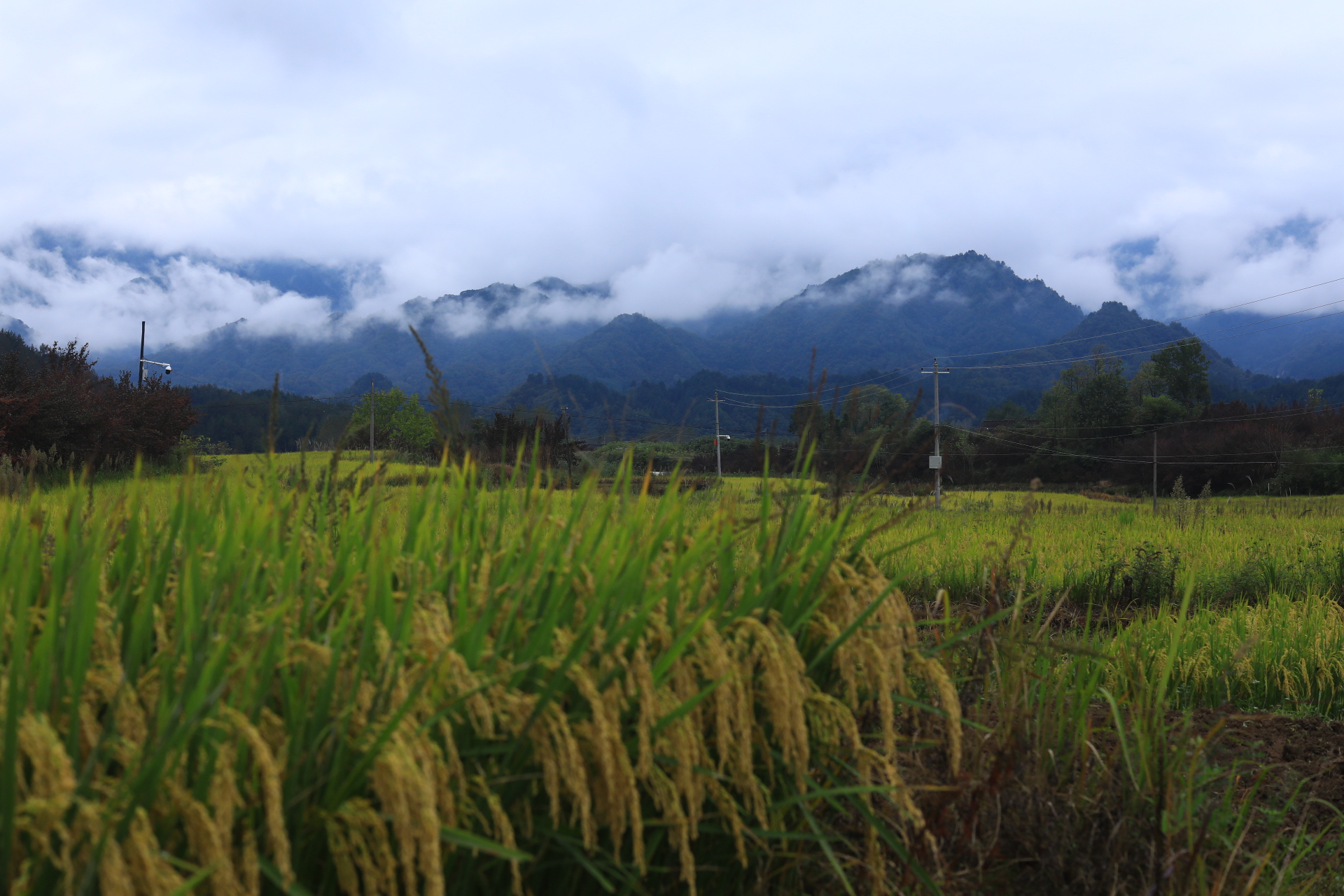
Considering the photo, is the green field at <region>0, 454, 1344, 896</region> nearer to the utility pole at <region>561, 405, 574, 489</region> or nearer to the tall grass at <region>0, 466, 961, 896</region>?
the tall grass at <region>0, 466, 961, 896</region>

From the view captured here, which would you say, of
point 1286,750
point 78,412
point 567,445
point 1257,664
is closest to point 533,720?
point 567,445

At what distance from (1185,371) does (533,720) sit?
99960 millimetres

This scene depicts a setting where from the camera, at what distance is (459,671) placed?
141 cm

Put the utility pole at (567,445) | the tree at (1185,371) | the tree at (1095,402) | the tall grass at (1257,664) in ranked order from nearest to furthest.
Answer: the utility pole at (567,445) → the tall grass at (1257,664) → the tree at (1095,402) → the tree at (1185,371)

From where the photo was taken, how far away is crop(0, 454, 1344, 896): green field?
1.21m

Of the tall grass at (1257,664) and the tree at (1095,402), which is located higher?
the tree at (1095,402)

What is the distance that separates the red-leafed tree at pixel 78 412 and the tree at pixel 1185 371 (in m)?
92.1

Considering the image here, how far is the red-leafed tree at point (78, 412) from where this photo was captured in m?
15.7

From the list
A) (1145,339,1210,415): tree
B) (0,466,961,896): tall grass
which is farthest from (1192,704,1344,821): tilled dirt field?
(1145,339,1210,415): tree

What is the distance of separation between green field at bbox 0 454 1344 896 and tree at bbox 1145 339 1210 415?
96741 millimetres

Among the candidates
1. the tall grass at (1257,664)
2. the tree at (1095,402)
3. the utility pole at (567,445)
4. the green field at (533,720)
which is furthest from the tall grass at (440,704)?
the tree at (1095,402)

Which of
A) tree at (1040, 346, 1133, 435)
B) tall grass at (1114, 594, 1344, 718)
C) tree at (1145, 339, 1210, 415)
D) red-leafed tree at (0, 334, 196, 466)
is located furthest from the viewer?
tree at (1145, 339, 1210, 415)

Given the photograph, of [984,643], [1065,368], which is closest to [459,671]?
[984,643]

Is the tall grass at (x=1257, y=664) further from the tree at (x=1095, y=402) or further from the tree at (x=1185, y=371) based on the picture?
the tree at (x=1185, y=371)
